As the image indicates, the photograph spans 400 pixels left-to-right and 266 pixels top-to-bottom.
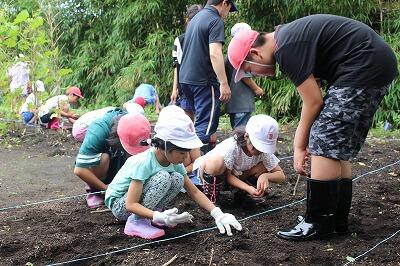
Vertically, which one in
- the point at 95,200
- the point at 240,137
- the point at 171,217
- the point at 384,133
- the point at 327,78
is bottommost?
the point at 384,133

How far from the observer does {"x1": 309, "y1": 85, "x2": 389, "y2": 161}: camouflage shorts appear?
2.90m

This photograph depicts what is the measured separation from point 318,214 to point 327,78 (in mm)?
720

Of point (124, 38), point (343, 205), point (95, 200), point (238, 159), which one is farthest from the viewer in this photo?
point (124, 38)

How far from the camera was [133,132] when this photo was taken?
328cm

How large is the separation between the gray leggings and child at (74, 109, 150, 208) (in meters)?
0.35

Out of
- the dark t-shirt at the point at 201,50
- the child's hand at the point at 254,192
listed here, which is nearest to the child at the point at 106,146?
the child's hand at the point at 254,192

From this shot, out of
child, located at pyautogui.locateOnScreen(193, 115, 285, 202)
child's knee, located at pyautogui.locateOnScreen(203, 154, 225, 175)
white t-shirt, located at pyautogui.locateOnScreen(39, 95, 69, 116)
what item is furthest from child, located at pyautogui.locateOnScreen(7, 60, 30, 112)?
child's knee, located at pyautogui.locateOnScreen(203, 154, 225, 175)

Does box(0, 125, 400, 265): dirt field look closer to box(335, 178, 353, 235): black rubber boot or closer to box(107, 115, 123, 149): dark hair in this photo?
box(335, 178, 353, 235): black rubber boot

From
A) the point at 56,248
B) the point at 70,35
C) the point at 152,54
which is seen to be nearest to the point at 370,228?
the point at 56,248

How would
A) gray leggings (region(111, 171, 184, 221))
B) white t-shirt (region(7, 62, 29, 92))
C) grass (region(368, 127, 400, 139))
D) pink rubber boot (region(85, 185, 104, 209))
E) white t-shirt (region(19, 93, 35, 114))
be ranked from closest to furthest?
gray leggings (region(111, 171, 184, 221)) → pink rubber boot (region(85, 185, 104, 209)) → grass (region(368, 127, 400, 139)) → white t-shirt (region(7, 62, 29, 92)) → white t-shirt (region(19, 93, 35, 114))

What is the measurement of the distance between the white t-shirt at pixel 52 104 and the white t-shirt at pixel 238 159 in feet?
13.8

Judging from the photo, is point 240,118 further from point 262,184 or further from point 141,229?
point 141,229

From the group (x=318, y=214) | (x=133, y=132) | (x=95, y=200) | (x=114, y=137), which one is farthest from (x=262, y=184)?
(x=95, y=200)

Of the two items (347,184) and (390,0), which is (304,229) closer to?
(347,184)
